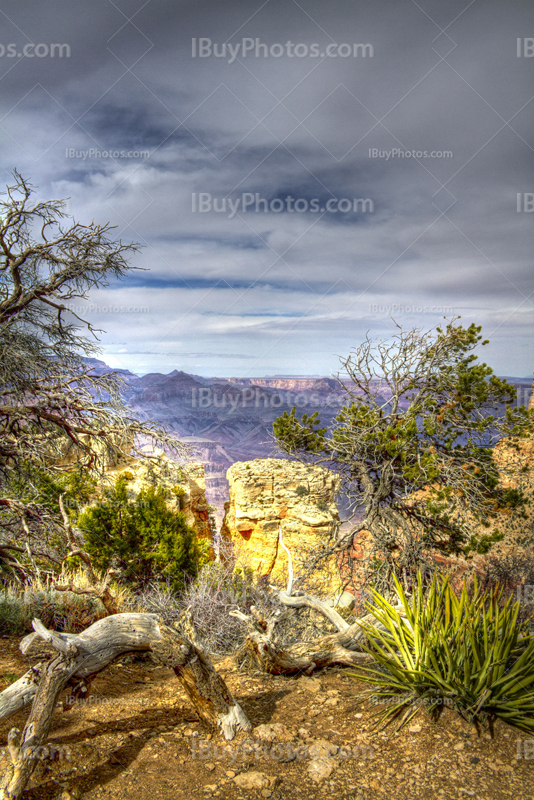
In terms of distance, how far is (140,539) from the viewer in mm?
9758

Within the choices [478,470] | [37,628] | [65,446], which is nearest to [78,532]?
[65,446]

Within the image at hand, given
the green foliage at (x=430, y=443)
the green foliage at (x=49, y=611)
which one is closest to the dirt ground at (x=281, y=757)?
the green foliage at (x=49, y=611)

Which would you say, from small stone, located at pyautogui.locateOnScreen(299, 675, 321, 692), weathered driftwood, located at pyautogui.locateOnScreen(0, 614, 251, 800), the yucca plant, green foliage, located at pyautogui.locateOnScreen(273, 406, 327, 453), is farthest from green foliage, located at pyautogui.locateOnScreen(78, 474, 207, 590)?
the yucca plant

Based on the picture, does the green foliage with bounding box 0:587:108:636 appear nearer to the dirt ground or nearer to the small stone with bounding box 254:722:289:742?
the dirt ground

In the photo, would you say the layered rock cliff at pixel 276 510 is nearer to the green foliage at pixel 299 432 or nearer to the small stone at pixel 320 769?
the green foliage at pixel 299 432

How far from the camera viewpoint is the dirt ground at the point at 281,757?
2.96 meters

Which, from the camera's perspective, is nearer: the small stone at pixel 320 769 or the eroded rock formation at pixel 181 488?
the small stone at pixel 320 769

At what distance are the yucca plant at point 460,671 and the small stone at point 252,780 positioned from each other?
3.21 ft

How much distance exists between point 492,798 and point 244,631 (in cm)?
424

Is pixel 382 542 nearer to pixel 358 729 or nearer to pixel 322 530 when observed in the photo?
pixel 322 530

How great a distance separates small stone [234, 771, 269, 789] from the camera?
3023mm

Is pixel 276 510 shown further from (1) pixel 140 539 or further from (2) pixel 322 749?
(2) pixel 322 749

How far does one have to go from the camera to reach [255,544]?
41.5 ft

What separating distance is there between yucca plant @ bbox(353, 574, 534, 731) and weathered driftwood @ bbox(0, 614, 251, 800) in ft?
3.79
